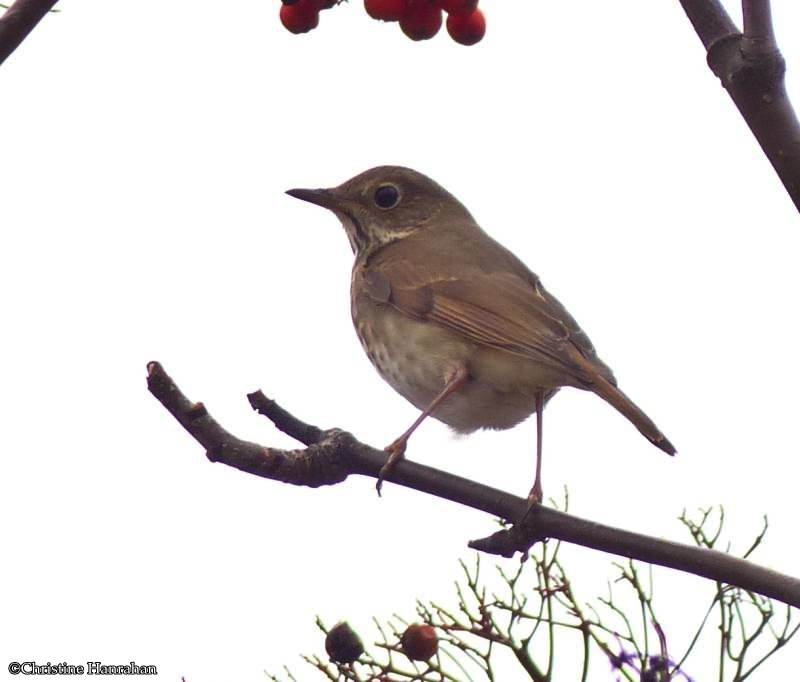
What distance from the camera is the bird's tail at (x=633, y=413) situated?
3.76 metres

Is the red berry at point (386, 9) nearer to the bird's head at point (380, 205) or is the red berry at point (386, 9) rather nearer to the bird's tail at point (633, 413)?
the bird's tail at point (633, 413)

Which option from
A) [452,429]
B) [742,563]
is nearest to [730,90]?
[742,563]

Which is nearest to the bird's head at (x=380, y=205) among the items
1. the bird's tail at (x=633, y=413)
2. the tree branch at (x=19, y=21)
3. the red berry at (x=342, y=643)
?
the bird's tail at (x=633, y=413)

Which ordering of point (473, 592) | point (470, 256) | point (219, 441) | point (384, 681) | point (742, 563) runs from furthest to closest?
point (470, 256) < point (473, 592) < point (384, 681) < point (219, 441) < point (742, 563)

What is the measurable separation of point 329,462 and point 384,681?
72cm

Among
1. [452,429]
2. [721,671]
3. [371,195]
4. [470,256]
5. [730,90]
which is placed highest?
[371,195]

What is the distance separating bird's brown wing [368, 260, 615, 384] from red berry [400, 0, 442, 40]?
1756 millimetres

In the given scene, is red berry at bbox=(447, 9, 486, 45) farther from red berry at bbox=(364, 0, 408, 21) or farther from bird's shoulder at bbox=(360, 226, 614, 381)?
bird's shoulder at bbox=(360, 226, 614, 381)

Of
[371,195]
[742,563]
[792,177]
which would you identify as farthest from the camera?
[371,195]

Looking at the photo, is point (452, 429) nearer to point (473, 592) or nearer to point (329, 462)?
point (473, 592)

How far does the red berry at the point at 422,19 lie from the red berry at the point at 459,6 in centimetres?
3

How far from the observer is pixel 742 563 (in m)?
2.78

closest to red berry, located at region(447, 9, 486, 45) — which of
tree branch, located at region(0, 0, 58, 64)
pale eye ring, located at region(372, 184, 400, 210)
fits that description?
tree branch, located at region(0, 0, 58, 64)

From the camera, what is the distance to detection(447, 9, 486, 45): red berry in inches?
124
